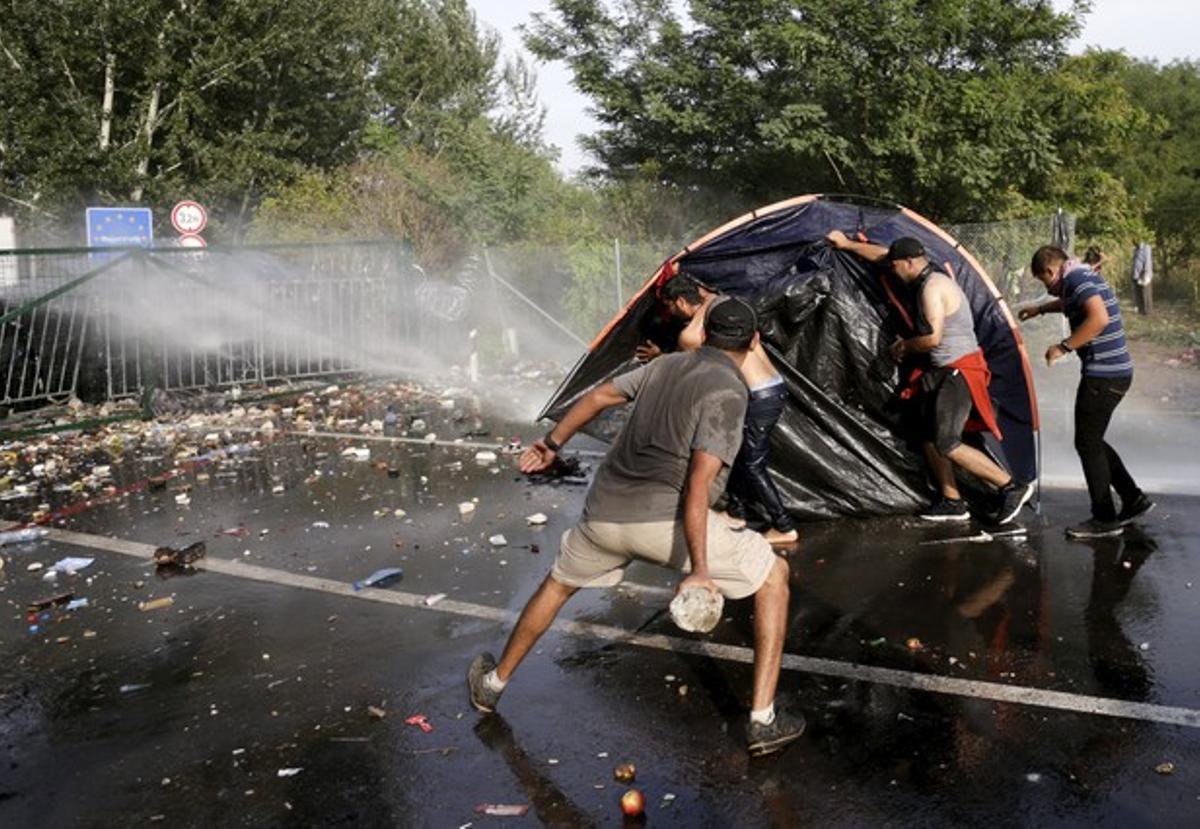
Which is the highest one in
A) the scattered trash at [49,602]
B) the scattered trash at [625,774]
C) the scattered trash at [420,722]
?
the scattered trash at [625,774]

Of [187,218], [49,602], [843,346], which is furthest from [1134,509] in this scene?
[187,218]

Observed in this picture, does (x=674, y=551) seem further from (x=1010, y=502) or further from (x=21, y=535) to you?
(x=21, y=535)

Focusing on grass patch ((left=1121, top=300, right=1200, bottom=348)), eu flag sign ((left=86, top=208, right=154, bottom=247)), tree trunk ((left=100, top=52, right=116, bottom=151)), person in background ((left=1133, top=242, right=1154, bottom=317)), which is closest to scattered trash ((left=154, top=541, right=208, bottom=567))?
eu flag sign ((left=86, top=208, right=154, bottom=247))

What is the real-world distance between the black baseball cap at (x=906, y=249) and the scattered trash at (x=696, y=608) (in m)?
3.37

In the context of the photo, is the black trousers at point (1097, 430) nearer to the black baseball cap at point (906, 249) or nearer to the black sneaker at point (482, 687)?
the black baseball cap at point (906, 249)

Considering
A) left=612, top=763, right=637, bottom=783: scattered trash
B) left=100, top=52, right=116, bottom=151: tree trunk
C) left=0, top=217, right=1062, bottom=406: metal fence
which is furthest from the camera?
left=100, top=52, right=116, bottom=151: tree trunk

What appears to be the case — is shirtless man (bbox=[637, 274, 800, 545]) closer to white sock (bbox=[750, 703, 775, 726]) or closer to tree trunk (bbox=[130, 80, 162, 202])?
white sock (bbox=[750, 703, 775, 726])

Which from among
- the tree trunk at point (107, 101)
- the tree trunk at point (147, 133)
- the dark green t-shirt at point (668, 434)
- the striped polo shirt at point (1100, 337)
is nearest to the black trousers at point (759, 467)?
the striped polo shirt at point (1100, 337)

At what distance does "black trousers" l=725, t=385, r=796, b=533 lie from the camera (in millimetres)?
5812

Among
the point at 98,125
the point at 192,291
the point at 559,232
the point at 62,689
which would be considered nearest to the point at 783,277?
the point at 62,689

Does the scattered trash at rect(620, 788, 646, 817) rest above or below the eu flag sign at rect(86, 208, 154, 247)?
below

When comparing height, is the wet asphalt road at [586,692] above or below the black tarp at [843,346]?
below

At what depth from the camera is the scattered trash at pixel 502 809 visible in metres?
3.38

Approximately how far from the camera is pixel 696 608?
343 cm
